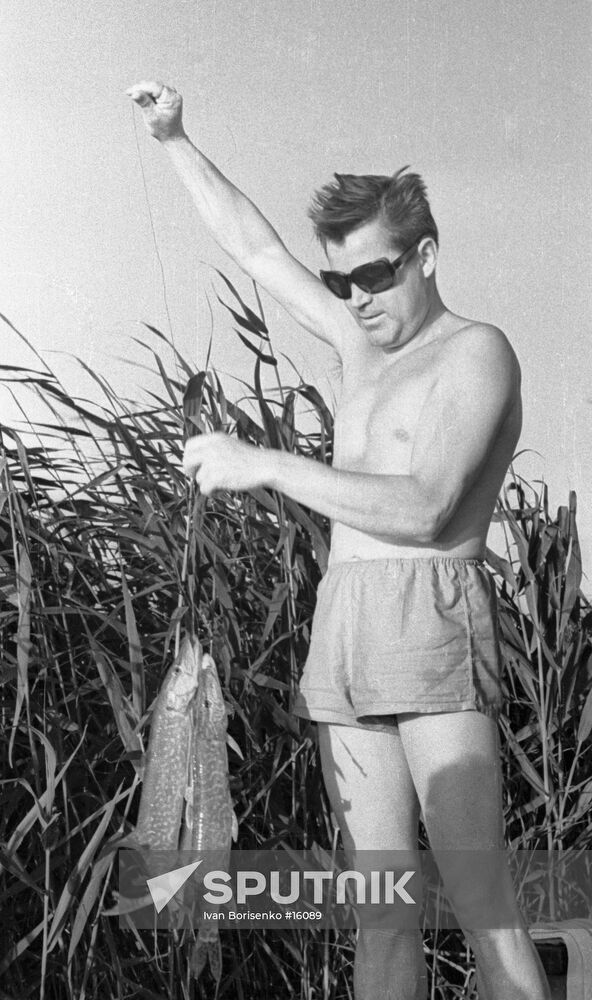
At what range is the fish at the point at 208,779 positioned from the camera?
1.40 meters

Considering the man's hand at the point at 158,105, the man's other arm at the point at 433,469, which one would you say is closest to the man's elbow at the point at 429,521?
the man's other arm at the point at 433,469

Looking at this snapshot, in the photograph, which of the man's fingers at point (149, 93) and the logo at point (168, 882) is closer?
the logo at point (168, 882)

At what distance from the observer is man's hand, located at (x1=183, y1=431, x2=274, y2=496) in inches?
50.8

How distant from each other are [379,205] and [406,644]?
55cm

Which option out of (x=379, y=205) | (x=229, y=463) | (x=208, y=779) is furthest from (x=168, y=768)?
(x=379, y=205)

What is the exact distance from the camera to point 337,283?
1495 mm

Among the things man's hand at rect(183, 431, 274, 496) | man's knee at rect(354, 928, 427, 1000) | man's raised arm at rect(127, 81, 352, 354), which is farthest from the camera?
man's raised arm at rect(127, 81, 352, 354)

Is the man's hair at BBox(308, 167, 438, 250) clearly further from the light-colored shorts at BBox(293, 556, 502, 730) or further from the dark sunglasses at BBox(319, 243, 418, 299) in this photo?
the light-colored shorts at BBox(293, 556, 502, 730)

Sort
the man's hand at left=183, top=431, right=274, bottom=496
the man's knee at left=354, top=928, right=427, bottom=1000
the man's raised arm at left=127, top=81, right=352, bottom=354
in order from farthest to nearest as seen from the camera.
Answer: the man's raised arm at left=127, top=81, right=352, bottom=354, the man's knee at left=354, top=928, right=427, bottom=1000, the man's hand at left=183, top=431, right=274, bottom=496

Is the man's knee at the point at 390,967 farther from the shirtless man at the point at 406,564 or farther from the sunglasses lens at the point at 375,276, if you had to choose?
the sunglasses lens at the point at 375,276

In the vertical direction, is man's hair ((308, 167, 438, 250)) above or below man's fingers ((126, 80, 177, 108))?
below

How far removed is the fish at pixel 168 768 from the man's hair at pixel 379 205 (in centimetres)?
60

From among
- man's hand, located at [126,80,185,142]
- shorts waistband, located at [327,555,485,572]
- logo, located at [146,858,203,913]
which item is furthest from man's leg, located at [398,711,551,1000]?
man's hand, located at [126,80,185,142]

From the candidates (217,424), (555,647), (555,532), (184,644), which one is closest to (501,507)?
(555,532)
